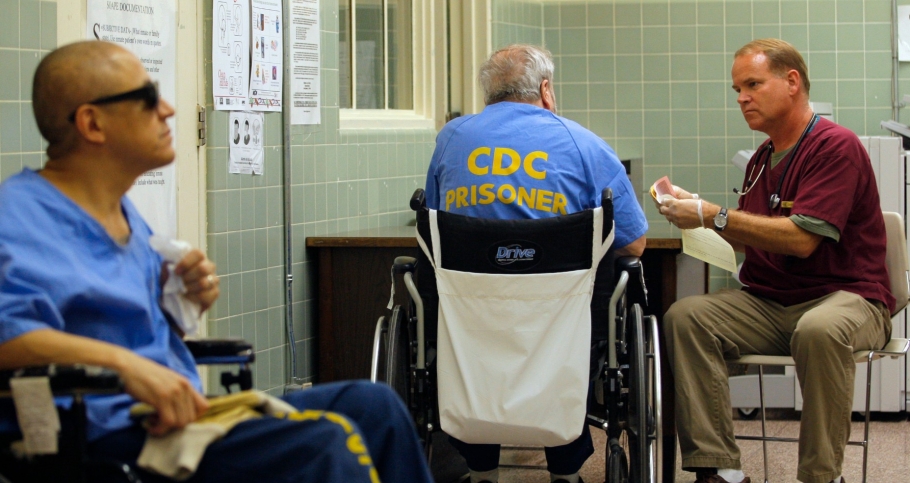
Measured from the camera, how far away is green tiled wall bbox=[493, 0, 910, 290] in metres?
5.70

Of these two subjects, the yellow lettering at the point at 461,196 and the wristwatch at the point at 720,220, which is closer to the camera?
the yellow lettering at the point at 461,196

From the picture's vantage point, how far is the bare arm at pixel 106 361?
159 cm

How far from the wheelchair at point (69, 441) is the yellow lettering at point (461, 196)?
50.9 inches

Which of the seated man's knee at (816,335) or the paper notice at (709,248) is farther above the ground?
the paper notice at (709,248)

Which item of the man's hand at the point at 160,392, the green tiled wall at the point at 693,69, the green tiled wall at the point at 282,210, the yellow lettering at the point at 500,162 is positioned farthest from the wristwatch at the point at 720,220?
the green tiled wall at the point at 693,69

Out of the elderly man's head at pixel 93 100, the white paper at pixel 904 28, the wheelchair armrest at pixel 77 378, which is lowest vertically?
the wheelchair armrest at pixel 77 378

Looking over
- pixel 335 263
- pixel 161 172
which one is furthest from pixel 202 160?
pixel 335 263

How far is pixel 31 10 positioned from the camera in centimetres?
256

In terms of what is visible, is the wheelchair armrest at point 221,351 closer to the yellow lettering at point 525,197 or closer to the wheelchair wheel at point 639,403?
the yellow lettering at point 525,197

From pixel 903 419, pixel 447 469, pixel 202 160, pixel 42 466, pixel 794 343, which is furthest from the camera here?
pixel 903 419

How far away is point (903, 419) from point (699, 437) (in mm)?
1725

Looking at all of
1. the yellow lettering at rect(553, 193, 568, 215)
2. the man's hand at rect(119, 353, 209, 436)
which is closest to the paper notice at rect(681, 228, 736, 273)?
the yellow lettering at rect(553, 193, 568, 215)

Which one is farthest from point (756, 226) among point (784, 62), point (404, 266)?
point (404, 266)

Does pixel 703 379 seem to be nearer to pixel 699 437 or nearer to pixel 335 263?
pixel 699 437
